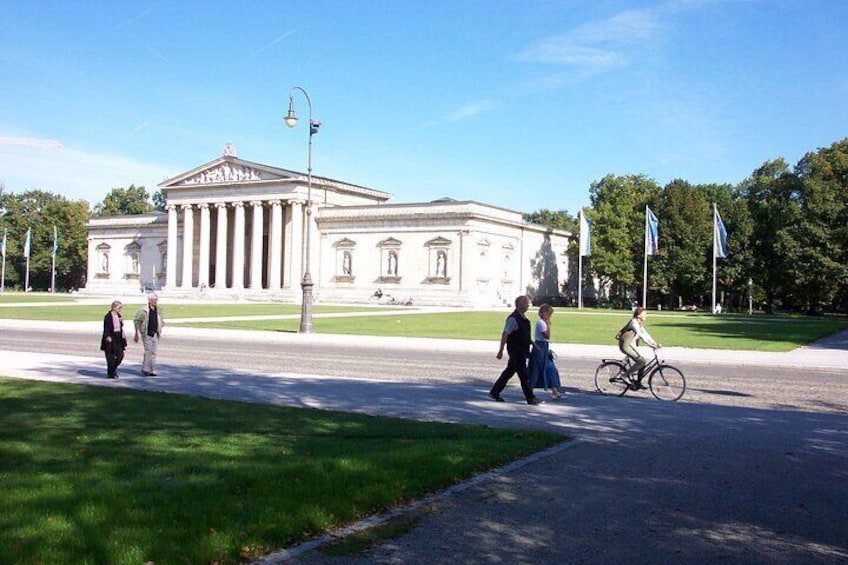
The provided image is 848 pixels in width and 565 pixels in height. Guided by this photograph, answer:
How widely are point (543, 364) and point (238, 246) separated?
74.9 meters

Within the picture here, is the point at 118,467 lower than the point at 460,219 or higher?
lower

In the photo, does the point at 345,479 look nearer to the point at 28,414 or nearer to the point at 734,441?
the point at 734,441

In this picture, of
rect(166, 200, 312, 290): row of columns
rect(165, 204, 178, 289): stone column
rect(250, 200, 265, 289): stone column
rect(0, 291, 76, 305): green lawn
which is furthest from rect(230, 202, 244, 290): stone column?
rect(0, 291, 76, 305): green lawn

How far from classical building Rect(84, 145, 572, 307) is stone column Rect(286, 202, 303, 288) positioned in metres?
0.10

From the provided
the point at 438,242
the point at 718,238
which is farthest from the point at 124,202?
the point at 718,238

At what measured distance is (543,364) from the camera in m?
14.2

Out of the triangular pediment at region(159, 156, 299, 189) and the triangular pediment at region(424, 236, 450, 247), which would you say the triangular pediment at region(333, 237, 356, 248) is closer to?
the triangular pediment at region(159, 156, 299, 189)

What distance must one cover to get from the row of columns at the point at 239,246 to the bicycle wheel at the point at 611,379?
220ft

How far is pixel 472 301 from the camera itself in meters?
73.4

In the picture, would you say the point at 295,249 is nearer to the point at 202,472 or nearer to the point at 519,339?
the point at 519,339

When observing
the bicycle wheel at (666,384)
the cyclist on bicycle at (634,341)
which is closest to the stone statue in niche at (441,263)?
the cyclist on bicycle at (634,341)

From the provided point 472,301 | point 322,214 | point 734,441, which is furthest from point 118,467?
point 322,214

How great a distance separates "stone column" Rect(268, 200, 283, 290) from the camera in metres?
82.6

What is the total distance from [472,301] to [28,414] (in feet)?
206
